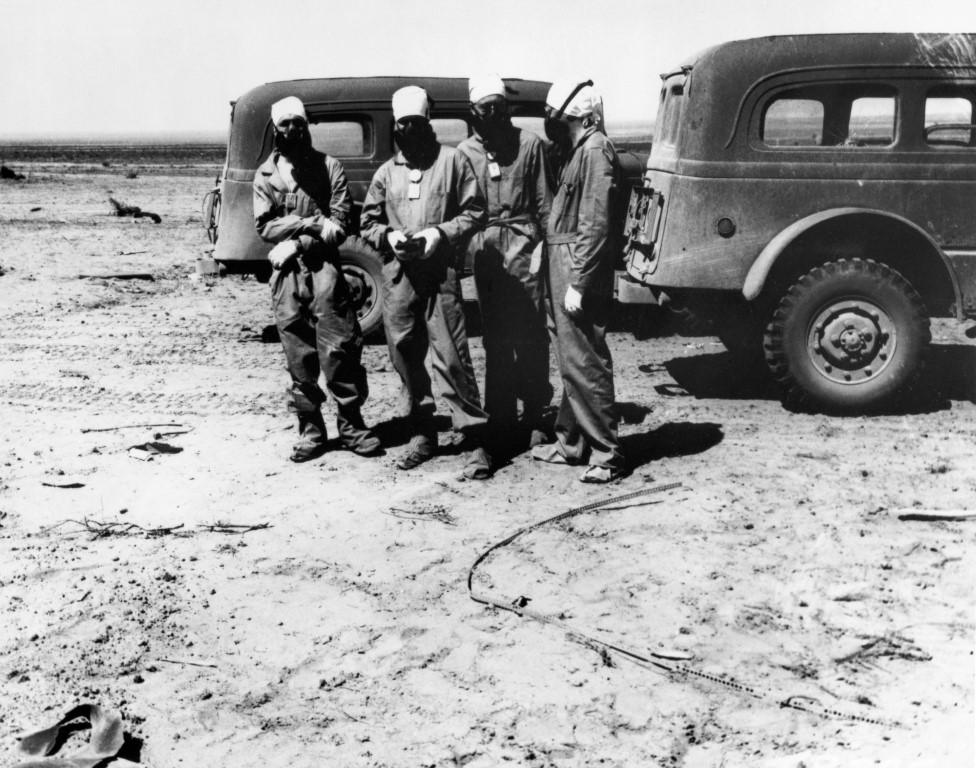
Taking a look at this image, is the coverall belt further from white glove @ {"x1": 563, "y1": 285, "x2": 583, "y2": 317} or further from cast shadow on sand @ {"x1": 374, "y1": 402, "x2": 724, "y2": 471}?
cast shadow on sand @ {"x1": 374, "y1": 402, "x2": 724, "y2": 471}

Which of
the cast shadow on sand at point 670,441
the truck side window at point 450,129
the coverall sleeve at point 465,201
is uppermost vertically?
the truck side window at point 450,129

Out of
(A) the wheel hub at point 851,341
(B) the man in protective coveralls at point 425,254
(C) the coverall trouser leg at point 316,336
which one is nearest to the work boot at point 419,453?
(B) the man in protective coveralls at point 425,254

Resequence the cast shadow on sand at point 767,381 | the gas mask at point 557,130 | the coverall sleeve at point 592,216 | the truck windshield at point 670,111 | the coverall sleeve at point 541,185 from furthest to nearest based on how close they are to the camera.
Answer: the truck windshield at point 670,111
the cast shadow on sand at point 767,381
the coverall sleeve at point 541,185
the gas mask at point 557,130
the coverall sleeve at point 592,216

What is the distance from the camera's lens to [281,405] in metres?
7.55

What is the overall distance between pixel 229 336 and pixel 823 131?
17.4 feet

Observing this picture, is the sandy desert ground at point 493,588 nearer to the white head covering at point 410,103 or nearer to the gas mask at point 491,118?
the gas mask at point 491,118

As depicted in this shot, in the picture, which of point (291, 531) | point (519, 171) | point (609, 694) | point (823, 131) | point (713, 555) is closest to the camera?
point (609, 694)

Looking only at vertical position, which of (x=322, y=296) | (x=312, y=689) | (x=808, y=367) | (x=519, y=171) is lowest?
(x=312, y=689)

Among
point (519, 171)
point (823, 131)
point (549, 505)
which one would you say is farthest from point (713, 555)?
point (823, 131)

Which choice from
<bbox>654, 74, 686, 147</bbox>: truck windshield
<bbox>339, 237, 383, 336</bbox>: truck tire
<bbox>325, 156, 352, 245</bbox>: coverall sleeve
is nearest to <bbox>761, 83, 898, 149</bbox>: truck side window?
<bbox>654, 74, 686, 147</bbox>: truck windshield

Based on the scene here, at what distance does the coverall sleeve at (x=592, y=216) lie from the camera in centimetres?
A: 555

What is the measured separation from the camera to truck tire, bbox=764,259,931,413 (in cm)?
681

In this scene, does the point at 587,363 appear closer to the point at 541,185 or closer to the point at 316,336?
the point at 541,185

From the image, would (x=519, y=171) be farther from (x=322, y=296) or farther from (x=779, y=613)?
(x=779, y=613)
